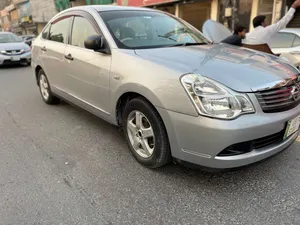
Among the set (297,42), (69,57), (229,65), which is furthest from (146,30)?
(297,42)

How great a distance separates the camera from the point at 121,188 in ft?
8.50

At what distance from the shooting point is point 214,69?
2.41 meters

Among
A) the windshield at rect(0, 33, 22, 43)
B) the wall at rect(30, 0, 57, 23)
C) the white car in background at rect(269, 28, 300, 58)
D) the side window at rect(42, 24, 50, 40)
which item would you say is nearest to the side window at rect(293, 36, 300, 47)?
the white car in background at rect(269, 28, 300, 58)

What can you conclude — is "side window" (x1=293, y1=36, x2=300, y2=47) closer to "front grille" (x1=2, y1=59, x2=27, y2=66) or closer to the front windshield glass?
the front windshield glass

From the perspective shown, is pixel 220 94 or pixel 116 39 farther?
pixel 116 39

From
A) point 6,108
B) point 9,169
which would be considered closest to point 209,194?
point 9,169

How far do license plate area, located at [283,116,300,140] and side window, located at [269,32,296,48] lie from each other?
4.78 m

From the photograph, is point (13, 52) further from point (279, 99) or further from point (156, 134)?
point (279, 99)

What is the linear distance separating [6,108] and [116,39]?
320cm

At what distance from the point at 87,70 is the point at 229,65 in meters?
1.73

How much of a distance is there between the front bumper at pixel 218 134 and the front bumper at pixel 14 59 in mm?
10313

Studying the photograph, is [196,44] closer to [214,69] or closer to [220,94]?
[214,69]

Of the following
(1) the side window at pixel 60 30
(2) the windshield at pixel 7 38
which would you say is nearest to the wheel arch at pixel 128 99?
(1) the side window at pixel 60 30

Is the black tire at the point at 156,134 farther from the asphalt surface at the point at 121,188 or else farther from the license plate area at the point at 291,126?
the license plate area at the point at 291,126
